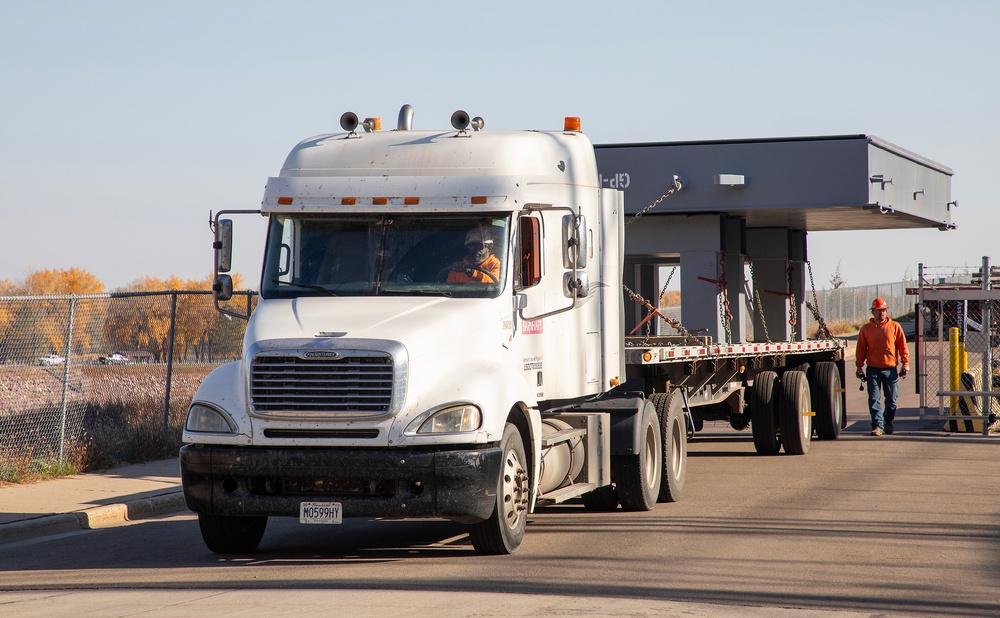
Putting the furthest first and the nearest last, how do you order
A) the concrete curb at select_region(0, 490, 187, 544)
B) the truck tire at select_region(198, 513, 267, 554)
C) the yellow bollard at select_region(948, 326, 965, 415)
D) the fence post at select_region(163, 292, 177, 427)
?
the yellow bollard at select_region(948, 326, 965, 415) → the fence post at select_region(163, 292, 177, 427) → the concrete curb at select_region(0, 490, 187, 544) → the truck tire at select_region(198, 513, 267, 554)

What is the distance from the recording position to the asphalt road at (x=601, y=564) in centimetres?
743

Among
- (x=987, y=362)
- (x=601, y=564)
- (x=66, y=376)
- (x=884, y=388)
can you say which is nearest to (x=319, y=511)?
(x=601, y=564)

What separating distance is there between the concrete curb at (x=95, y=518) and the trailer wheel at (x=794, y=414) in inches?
321

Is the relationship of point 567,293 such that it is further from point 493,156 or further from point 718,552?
point 718,552

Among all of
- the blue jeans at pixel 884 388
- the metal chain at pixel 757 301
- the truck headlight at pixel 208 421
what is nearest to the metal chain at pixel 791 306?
the metal chain at pixel 757 301

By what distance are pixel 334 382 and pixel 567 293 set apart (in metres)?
2.20

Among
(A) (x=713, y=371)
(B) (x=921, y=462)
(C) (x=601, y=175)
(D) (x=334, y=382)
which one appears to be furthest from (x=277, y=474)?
(B) (x=921, y=462)

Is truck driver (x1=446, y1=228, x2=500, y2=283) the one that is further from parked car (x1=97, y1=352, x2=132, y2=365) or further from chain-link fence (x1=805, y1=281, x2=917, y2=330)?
chain-link fence (x1=805, y1=281, x2=917, y2=330)

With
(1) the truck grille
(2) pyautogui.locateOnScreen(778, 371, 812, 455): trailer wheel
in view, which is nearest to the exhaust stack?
(1) the truck grille

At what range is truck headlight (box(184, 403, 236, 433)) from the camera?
8.90 m

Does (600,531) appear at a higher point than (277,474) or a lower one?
lower

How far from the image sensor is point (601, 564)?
8836mm

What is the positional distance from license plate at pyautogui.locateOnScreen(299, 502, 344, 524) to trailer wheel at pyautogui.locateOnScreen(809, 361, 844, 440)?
1170cm

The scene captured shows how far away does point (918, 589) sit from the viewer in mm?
7863
